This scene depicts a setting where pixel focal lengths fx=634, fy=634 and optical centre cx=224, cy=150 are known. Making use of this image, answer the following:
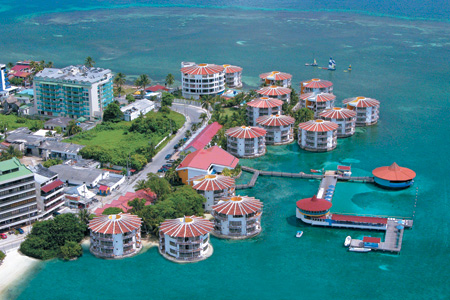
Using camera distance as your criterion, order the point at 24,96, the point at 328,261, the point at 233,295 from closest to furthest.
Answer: the point at 233,295
the point at 328,261
the point at 24,96

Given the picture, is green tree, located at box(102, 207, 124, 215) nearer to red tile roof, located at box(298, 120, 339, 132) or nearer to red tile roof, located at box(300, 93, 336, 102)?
red tile roof, located at box(298, 120, 339, 132)

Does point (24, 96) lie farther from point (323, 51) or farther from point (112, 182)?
point (323, 51)

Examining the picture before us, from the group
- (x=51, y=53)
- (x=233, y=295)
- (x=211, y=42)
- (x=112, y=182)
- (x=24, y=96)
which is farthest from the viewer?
(x=211, y=42)

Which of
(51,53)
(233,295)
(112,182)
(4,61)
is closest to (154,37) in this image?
(51,53)

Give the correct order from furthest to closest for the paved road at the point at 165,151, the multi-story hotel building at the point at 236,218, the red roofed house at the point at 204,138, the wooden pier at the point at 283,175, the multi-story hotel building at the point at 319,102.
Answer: the multi-story hotel building at the point at 319,102 → the red roofed house at the point at 204,138 → the wooden pier at the point at 283,175 → the paved road at the point at 165,151 → the multi-story hotel building at the point at 236,218

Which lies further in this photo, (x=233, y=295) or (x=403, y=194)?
(x=403, y=194)

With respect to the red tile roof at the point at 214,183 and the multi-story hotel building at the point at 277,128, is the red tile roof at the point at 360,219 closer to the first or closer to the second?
the red tile roof at the point at 214,183

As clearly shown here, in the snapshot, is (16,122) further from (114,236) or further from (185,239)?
(185,239)

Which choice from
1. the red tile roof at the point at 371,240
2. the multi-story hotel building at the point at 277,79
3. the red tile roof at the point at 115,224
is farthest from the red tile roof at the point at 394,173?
the multi-story hotel building at the point at 277,79
